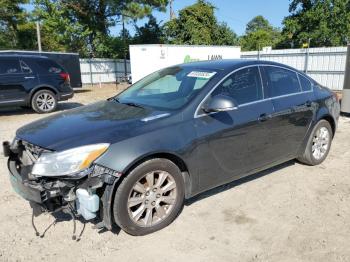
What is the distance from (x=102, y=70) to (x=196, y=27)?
8283 millimetres

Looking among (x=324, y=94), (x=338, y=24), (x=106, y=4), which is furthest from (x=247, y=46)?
(x=324, y=94)

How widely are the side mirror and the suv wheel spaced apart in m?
8.34

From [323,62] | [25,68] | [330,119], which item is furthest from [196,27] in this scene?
[330,119]

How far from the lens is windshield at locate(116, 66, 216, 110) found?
3719 mm

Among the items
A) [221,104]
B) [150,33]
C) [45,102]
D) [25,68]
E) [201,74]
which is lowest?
[45,102]

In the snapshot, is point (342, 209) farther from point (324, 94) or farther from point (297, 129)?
point (324, 94)

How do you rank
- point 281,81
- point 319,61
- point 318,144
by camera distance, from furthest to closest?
point 319,61 → point 318,144 → point 281,81

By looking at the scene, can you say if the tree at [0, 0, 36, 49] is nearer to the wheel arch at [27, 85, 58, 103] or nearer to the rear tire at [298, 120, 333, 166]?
the wheel arch at [27, 85, 58, 103]

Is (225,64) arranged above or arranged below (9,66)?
above

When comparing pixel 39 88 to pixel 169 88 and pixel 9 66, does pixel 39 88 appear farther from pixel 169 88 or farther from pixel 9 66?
pixel 169 88

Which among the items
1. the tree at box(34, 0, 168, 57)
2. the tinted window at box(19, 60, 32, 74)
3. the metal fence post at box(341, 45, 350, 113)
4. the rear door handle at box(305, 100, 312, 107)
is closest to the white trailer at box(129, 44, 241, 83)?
the tinted window at box(19, 60, 32, 74)

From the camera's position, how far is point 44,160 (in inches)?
116

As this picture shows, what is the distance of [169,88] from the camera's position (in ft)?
13.4

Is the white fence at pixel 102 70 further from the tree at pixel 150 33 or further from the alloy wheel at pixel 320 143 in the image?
the alloy wheel at pixel 320 143
